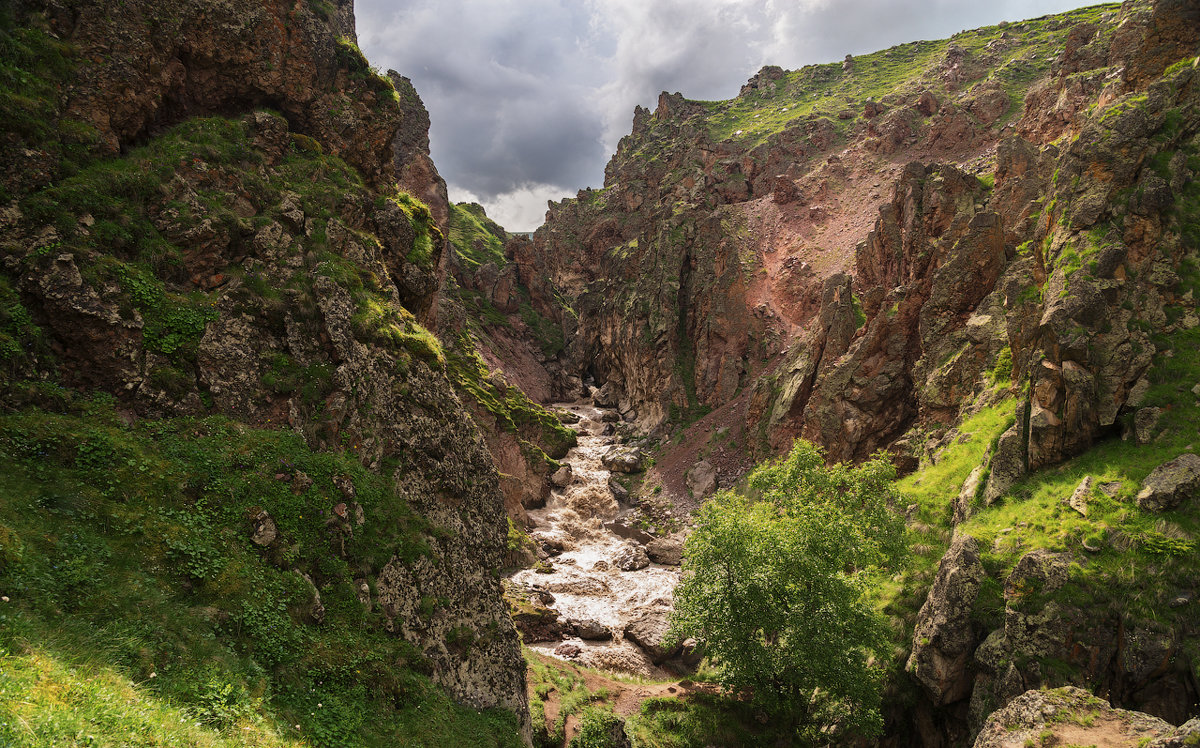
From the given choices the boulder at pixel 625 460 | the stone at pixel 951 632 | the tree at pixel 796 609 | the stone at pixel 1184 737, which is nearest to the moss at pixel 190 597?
the tree at pixel 796 609

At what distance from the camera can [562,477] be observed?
58969 mm

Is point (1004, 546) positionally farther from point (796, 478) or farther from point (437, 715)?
point (437, 715)

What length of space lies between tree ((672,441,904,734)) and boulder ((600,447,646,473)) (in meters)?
38.7

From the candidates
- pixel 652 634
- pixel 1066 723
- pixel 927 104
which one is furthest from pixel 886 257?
pixel 927 104

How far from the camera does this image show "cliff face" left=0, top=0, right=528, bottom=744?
14609 millimetres

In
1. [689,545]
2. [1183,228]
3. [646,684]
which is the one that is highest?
[1183,228]

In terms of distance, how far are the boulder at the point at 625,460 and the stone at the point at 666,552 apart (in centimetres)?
1702

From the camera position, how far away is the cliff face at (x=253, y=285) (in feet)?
47.9

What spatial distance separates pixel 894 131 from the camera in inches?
3489

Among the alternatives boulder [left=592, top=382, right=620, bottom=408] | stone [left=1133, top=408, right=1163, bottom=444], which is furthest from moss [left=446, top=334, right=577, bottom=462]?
stone [left=1133, top=408, right=1163, bottom=444]

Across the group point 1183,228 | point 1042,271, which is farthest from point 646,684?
point 1183,228

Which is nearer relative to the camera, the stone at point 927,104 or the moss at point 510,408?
the moss at point 510,408

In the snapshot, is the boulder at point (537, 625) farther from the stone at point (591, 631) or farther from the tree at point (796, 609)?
the tree at point (796, 609)

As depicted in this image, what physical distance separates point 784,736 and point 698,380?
53457 mm
